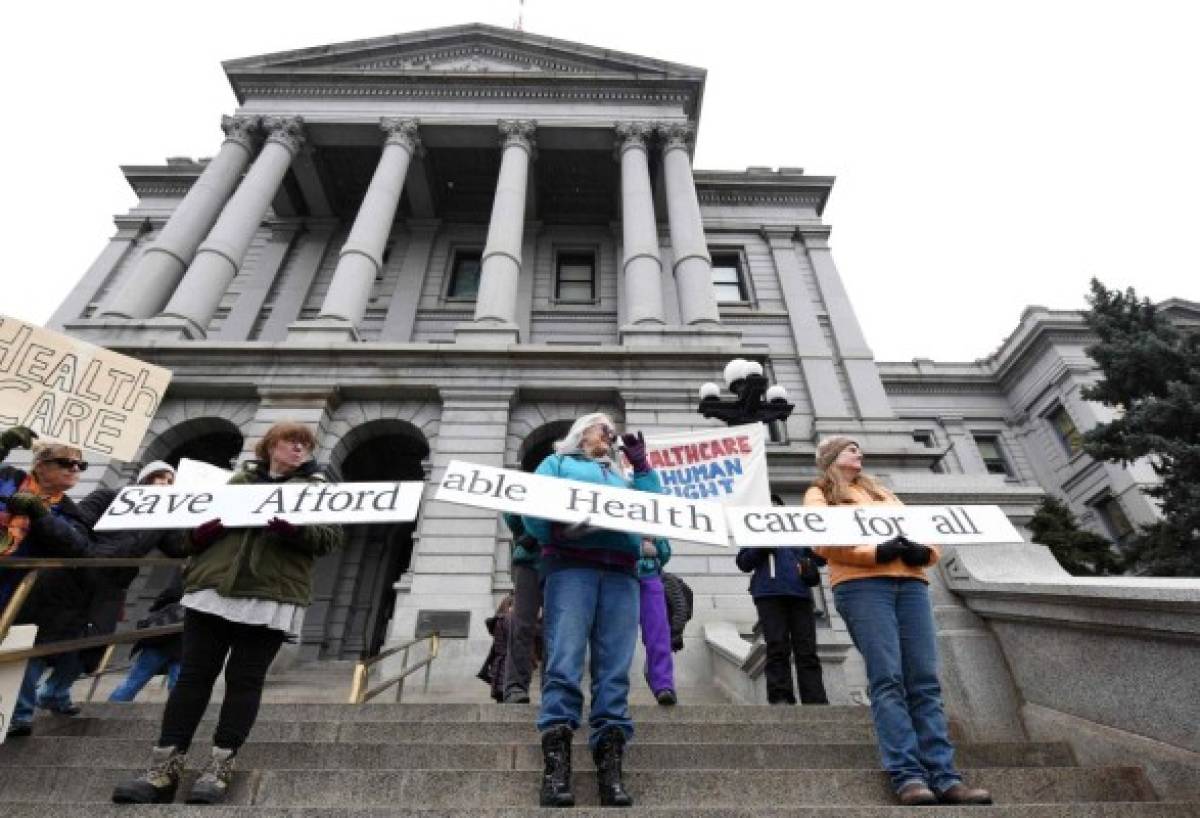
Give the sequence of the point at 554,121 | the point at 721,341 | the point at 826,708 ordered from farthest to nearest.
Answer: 1. the point at 554,121
2. the point at 721,341
3. the point at 826,708

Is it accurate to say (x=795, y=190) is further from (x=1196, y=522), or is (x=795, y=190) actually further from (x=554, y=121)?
(x=1196, y=522)

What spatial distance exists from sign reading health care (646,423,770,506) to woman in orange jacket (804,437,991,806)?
11.1ft

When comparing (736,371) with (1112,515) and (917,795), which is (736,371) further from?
(1112,515)

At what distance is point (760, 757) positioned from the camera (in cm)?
402

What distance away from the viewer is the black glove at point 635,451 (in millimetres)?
3816

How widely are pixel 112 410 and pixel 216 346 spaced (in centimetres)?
664

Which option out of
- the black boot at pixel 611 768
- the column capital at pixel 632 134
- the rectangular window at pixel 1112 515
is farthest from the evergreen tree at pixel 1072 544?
the black boot at pixel 611 768

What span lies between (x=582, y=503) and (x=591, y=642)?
2.55 ft

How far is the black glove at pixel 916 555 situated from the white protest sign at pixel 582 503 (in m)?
1.02

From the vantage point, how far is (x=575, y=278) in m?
20.3

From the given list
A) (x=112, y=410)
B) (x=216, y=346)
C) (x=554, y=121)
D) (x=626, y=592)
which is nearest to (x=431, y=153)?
(x=554, y=121)

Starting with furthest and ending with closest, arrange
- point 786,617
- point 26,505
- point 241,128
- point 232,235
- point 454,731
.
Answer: point 241,128 → point 232,235 → point 786,617 → point 454,731 → point 26,505

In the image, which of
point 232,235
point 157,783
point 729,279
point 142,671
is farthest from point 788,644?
point 729,279

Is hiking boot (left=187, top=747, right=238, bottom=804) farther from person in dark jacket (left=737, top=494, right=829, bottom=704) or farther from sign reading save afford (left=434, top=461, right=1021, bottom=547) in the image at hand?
person in dark jacket (left=737, top=494, right=829, bottom=704)
